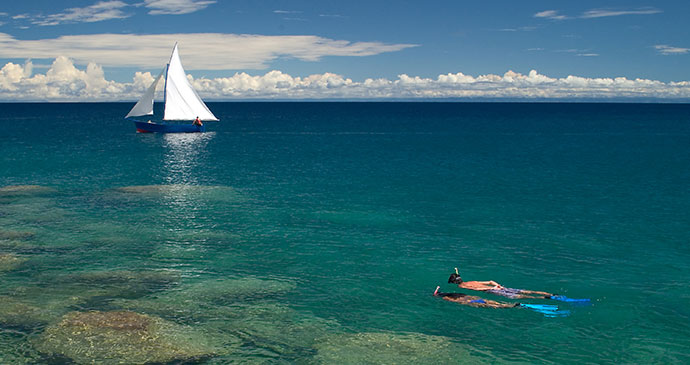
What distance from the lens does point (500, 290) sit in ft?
103

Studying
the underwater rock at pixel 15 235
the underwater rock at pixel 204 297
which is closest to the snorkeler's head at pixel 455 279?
the underwater rock at pixel 204 297

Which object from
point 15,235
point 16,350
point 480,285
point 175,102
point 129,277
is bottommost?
point 16,350

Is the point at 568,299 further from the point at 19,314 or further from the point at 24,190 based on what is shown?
the point at 24,190

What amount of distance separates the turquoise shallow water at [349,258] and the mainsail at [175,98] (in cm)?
4853

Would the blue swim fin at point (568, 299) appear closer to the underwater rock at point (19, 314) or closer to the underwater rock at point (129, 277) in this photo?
the underwater rock at point (129, 277)

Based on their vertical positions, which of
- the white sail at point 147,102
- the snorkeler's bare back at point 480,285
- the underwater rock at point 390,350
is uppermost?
the white sail at point 147,102

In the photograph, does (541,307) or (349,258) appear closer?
(541,307)

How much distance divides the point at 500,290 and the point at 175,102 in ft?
373

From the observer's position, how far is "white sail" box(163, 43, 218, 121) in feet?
420

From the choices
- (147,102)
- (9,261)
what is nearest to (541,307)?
(9,261)

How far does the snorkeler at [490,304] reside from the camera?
2866 cm

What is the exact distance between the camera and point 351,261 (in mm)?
37656

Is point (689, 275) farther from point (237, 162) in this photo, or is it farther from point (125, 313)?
point (237, 162)

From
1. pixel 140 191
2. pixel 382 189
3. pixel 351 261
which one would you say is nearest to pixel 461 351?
pixel 351 261
